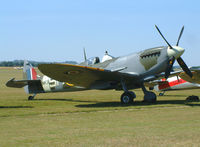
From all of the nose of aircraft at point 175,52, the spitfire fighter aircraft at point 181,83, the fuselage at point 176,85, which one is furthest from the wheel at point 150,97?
the fuselage at point 176,85

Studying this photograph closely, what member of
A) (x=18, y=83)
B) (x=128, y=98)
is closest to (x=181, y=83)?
(x=128, y=98)

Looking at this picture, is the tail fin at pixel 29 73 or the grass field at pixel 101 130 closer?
the grass field at pixel 101 130

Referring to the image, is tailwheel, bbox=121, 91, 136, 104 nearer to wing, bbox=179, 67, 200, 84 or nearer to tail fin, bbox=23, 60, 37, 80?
wing, bbox=179, 67, 200, 84

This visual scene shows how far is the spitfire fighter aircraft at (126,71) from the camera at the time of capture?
14.0 metres

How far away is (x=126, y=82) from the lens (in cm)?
1548

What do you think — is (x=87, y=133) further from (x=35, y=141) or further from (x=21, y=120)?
(x=21, y=120)

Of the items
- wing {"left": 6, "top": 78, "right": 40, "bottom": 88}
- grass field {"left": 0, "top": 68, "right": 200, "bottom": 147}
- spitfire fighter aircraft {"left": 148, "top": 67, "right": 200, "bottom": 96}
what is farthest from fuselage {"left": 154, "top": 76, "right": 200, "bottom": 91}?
wing {"left": 6, "top": 78, "right": 40, "bottom": 88}

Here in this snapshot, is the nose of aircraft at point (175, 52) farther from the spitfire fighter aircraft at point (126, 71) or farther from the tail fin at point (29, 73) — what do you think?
the tail fin at point (29, 73)

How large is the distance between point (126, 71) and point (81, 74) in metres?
2.24

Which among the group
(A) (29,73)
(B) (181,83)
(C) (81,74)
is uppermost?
(A) (29,73)

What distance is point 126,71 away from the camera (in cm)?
1519

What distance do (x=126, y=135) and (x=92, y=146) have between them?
128cm

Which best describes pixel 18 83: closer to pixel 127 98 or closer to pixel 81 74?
pixel 81 74

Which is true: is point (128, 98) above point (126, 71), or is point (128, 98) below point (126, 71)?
below
